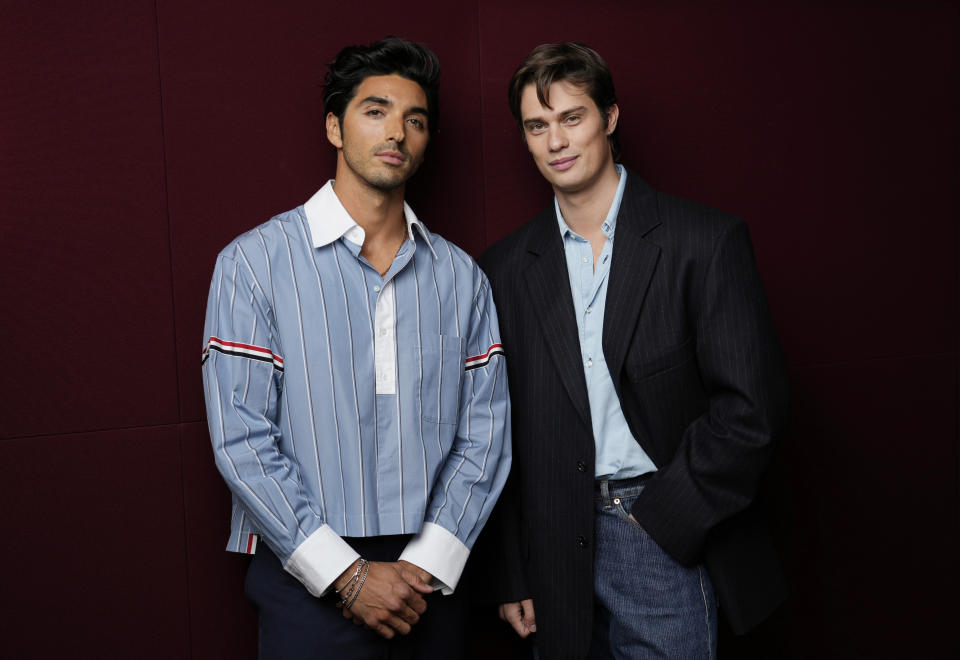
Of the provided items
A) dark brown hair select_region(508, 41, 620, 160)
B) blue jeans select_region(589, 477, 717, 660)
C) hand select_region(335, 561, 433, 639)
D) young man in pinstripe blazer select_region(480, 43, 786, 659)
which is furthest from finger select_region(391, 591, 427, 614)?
dark brown hair select_region(508, 41, 620, 160)

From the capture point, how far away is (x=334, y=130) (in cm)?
206

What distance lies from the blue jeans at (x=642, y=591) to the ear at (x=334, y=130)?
1.12m

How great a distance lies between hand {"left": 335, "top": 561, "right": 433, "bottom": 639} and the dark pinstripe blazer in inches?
15.4

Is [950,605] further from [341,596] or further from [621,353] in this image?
[341,596]

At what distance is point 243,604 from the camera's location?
223 centimetres

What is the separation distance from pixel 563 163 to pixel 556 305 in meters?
0.38

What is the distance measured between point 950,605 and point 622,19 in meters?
2.57

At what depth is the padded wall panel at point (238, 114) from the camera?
216 cm

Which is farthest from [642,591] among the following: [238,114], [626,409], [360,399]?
[238,114]

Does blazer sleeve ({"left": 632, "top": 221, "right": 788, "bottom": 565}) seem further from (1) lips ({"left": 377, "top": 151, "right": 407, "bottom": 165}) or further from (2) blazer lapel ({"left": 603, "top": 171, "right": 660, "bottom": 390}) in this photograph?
(1) lips ({"left": 377, "top": 151, "right": 407, "bottom": 165})

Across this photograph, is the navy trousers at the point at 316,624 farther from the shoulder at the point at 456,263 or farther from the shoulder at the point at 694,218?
the shoulder at the point at 694,218

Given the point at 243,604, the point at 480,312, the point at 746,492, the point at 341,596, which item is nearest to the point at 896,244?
the point at 746,492

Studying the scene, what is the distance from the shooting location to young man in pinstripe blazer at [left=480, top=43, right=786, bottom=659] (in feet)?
6.14

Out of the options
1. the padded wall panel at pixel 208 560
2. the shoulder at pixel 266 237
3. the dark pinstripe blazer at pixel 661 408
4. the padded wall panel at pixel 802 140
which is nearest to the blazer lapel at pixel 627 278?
the dark pinstripe blazer at pixel 661 408
